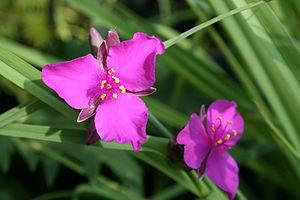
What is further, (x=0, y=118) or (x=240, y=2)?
(x=240, y=2)

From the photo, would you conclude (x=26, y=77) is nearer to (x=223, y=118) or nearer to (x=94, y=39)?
(x=94, y=39)

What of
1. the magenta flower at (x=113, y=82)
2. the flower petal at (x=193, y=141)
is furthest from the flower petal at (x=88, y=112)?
the flower petal at (x=193, y=141)

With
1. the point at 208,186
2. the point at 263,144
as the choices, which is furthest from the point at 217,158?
the point at 263,144

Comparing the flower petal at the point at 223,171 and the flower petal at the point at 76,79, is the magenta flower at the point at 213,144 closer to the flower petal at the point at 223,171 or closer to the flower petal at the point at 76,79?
the flower petal at the point at 223,171

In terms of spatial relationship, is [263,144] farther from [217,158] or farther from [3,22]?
[3,22]

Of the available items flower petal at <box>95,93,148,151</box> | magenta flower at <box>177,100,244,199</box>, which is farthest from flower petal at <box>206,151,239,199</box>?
flower petal at <box>95,93,148,151</box>

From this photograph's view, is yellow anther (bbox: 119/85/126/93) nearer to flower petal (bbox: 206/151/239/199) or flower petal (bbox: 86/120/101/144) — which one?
flower petal (bbox: 86/120/101/144)
